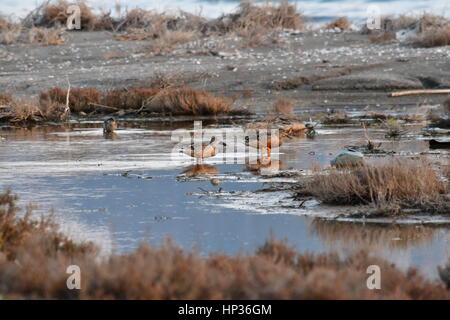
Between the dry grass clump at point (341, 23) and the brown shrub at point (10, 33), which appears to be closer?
the brown shrub at point (10, 33)

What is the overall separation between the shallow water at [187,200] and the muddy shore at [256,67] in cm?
817

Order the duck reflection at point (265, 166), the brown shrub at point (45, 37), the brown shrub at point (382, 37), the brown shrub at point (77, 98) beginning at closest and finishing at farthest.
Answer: the duck reflection at point (265, 166) < the brown shrub at point (77, 98) < the brown shrub at point (382, 37) < the brown shrub at point (45, 37)

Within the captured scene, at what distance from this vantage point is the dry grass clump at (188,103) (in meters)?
23.2

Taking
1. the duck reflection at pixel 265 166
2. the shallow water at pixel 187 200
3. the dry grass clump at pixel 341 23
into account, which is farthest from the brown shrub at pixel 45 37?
the duck reflection at pixel 265 166

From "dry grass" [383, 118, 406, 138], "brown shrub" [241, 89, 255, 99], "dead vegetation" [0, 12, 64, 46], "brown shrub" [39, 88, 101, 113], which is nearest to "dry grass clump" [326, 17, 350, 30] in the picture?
"dead vegetation" [0, 12, 64, 46]

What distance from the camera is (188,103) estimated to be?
76.9ft

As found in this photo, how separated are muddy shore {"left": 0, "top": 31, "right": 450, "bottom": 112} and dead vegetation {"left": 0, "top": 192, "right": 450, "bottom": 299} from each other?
17.1 meters

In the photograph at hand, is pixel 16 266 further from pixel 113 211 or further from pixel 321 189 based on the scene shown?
pixel 321 189

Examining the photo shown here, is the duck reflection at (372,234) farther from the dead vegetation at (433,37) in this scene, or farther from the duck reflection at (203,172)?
the dead vegetation at (433,37)

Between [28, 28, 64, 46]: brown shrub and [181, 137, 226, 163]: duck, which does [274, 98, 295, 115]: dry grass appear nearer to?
[181, 137, 226, 163]: duck

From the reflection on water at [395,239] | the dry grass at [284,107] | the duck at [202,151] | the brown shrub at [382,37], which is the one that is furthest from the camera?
the brown shrub at [382,37]

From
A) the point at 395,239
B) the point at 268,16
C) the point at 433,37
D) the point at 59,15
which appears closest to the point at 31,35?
the point at 59,15

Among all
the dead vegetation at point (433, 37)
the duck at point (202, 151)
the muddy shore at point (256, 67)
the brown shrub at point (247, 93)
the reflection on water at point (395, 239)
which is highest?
the dead vegetation at point (433, 37)

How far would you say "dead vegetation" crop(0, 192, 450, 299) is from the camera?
5902mm
